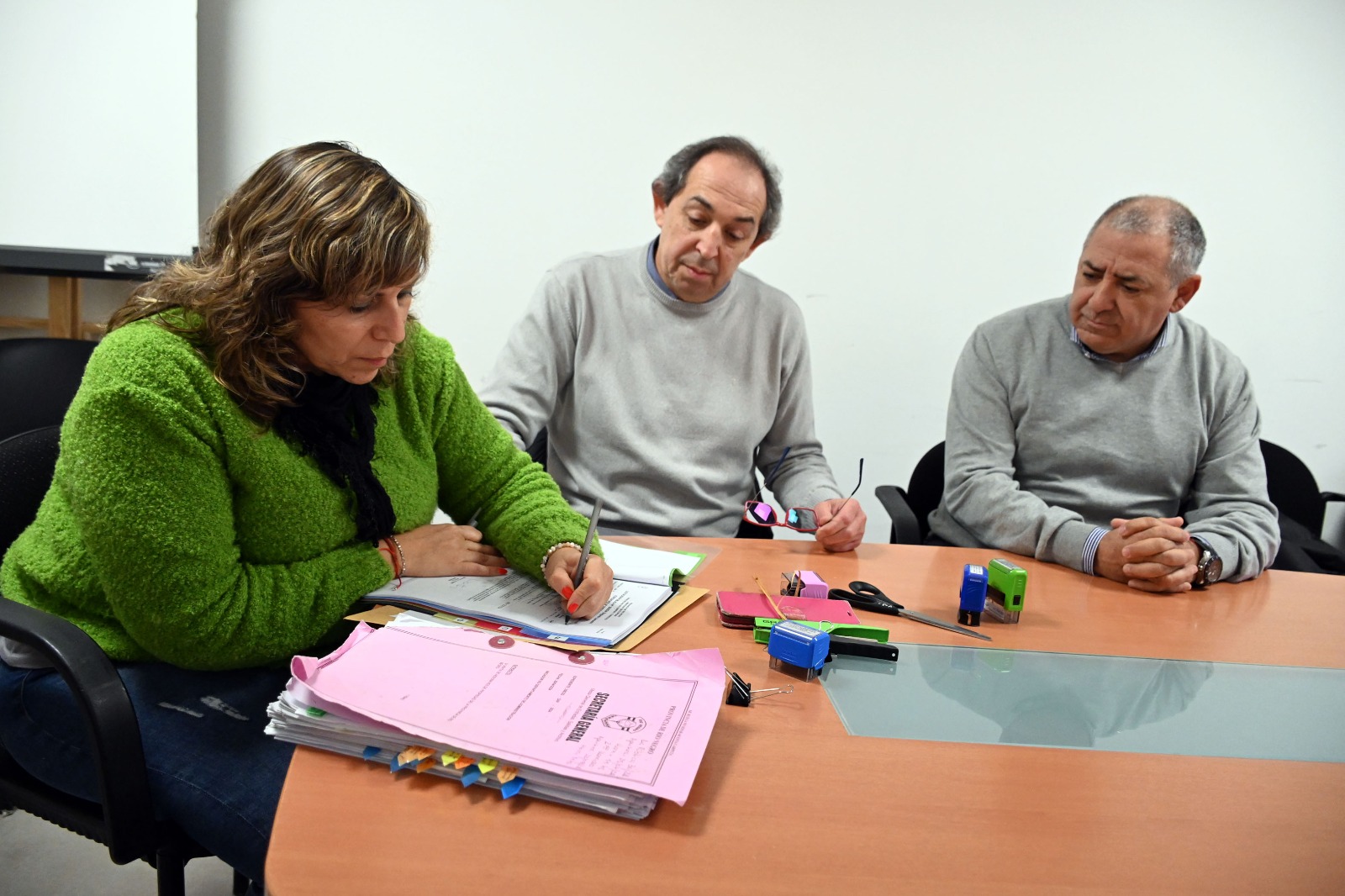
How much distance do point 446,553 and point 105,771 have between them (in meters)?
0.48

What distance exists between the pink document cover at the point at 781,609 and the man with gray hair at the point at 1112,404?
2.43 ft

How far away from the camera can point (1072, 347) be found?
6.93ft

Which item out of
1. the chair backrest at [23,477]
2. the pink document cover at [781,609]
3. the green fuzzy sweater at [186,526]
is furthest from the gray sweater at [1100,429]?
the chair backrest at [23,477]

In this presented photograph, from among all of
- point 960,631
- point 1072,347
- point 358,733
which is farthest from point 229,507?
point 1072,347

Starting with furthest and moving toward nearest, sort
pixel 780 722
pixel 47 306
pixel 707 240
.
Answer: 1. pixel 47 306
2. pixel 707 240
3. pixel 780 722

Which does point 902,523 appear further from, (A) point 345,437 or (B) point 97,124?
(B) point 97,124

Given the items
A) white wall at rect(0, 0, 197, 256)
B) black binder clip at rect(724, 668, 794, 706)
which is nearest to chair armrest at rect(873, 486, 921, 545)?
black binder clip at rect(724, 668, 794, 706)

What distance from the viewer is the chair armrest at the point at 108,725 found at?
99 cm

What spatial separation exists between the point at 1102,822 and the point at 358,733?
66 centimetres

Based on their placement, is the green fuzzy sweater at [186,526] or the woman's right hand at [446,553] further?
the woman's right hand at [446,553]

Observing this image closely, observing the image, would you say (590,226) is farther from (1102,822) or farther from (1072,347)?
(1102,822)

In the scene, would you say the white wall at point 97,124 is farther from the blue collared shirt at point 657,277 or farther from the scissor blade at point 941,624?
the scissor blade at point 941,624

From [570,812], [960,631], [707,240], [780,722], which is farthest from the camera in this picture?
[707,240]

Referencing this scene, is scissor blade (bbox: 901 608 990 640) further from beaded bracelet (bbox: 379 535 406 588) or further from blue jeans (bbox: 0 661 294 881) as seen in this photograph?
blue jeans (bbox: 0 661 294 881)
